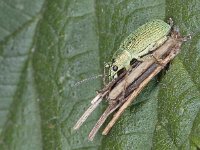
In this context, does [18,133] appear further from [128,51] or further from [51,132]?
[128,51]

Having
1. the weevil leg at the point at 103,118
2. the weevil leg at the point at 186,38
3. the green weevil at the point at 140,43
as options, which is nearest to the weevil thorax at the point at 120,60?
the green weevil at the point at 140,43

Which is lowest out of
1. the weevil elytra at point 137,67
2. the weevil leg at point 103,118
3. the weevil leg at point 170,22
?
the weevil leg at point 103,118

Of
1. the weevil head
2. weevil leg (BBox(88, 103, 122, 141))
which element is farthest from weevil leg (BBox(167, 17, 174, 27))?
weevil leg (BBox(88, 103, 122, 141))

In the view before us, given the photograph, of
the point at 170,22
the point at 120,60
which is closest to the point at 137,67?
the point at 120,60

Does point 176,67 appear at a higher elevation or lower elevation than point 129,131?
higher

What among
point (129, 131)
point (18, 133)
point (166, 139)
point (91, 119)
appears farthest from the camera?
point (18, 133)

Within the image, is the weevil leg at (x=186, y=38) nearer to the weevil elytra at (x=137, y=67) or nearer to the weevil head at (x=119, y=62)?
the weevil elytra at (x=137, y=67)

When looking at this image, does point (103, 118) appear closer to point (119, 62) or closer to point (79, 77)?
point (119, 62)

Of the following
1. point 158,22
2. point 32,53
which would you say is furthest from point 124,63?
point 32,53
